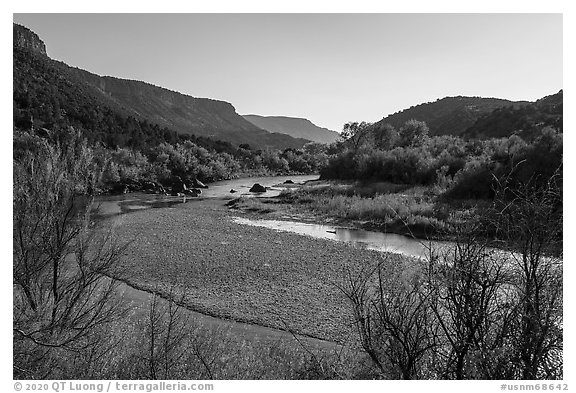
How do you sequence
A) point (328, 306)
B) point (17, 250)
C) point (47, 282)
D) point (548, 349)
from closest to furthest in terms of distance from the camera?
1. point (548, 349)
2. point (17, 250)
3. point (47, 282)
4. point (328, 306)

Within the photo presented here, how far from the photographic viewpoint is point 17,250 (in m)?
7.09

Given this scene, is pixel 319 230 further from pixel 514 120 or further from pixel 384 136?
pixel 384 136

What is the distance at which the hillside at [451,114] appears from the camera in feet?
229

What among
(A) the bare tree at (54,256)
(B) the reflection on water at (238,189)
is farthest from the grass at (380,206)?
(A) the bare tree at (54,256)

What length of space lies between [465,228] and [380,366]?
75.5 inches

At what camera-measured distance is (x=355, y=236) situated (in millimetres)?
20359

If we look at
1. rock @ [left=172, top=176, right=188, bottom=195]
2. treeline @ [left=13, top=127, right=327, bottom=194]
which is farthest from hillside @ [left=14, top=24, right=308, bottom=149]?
rock @ [left=172, top=176, right=188, bottom=195]

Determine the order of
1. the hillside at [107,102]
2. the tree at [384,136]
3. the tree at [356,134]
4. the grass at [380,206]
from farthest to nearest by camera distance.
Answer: the tree at [356,134] < the tree at [384,136] < the hillside at [107,102] < the grass at [380,206]

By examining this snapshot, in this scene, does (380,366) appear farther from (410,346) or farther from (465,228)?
(465,228)

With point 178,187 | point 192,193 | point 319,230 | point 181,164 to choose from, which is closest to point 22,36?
point 319,230

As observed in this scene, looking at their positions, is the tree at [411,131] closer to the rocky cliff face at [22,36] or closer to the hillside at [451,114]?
the hillside at [451,114]

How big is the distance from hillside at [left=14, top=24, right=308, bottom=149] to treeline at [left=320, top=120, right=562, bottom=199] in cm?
2292

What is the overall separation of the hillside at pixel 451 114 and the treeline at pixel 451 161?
50.1 feet
